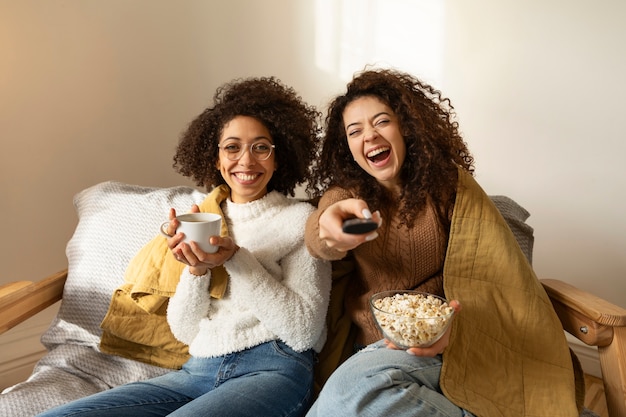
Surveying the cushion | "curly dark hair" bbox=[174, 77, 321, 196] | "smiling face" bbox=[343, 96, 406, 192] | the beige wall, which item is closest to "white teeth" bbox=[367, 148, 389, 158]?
"smiling face" bbox=[343, 96, 406, 192]

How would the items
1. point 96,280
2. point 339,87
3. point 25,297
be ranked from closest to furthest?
point 25,297
point 96,280
point 339,87

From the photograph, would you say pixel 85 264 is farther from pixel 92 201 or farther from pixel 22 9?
pixel 22 9

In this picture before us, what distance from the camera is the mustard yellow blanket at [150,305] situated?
137 cm

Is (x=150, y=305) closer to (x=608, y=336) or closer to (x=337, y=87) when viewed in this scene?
(x=608, y=336)

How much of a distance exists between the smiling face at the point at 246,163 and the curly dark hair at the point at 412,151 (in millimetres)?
188

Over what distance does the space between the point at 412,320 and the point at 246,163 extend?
0.56m

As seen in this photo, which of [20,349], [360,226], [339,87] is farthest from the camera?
[339,87]

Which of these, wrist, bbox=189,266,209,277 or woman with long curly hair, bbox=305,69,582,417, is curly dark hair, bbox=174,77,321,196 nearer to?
woman with long curly hair, bbox=305,69,582,417

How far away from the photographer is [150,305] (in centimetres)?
137

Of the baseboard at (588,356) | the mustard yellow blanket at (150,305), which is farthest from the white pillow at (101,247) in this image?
the baseboard at (588,356)

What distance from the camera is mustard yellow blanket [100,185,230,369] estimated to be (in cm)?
137

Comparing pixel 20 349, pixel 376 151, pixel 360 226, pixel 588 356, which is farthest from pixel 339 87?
pixel 20 349

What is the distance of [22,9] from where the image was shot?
1825 mm

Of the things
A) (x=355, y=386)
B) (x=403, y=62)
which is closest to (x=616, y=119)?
(x=403, y=62)
